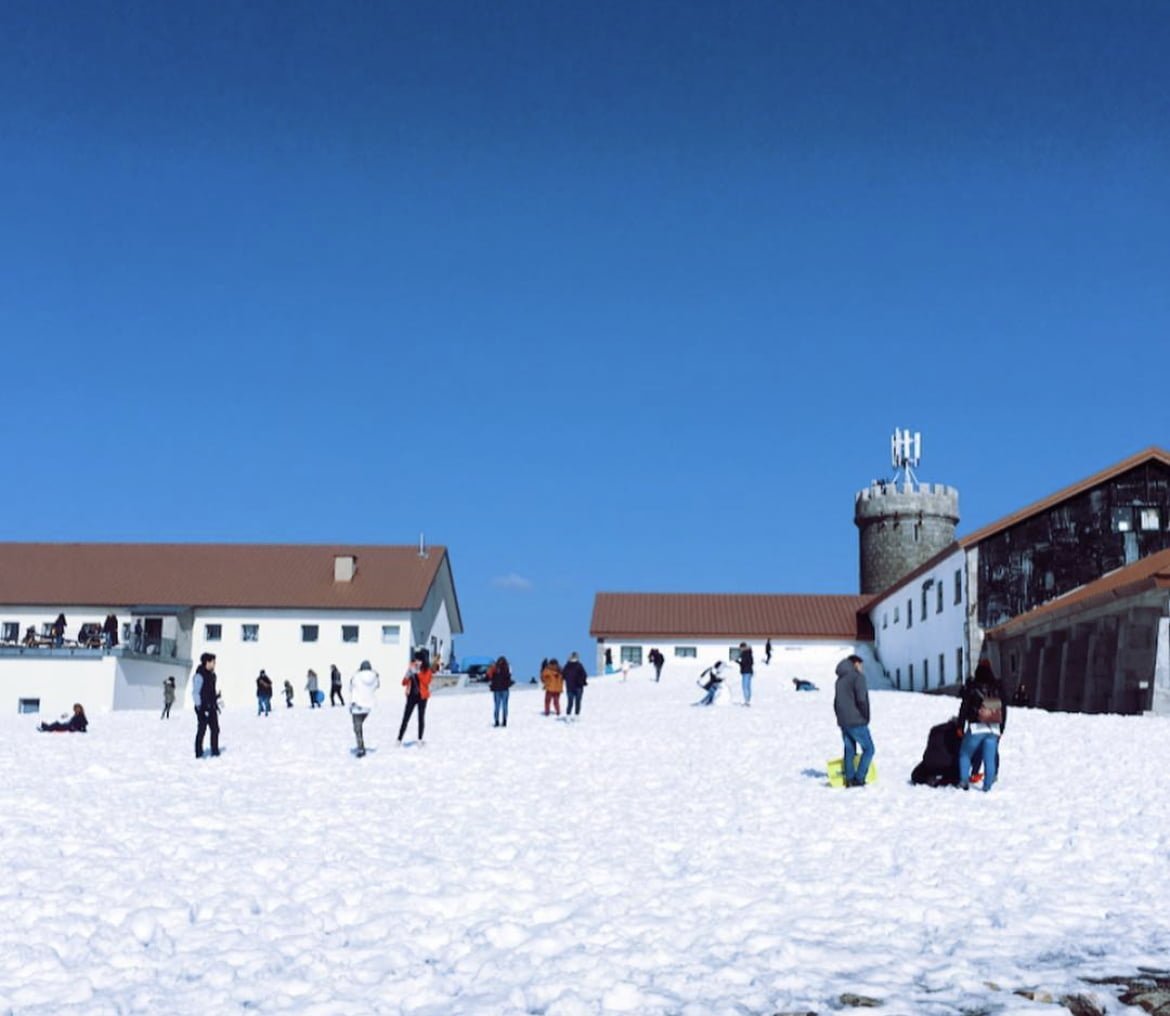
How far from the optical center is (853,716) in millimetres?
18250

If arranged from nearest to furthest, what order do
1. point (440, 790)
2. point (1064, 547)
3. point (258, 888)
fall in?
point (258, 888), point (440, 790), point (1064, 547)

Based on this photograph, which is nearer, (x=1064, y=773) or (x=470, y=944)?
(x=470, y=944)

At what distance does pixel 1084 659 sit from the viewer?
39.4 meters

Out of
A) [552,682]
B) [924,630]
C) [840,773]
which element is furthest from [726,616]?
[840,773]

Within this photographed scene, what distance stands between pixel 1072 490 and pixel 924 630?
1073 centimetres

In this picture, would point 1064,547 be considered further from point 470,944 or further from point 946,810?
point 470,944

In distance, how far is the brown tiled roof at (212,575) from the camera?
6825 cm

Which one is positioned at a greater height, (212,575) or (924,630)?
(212,575)

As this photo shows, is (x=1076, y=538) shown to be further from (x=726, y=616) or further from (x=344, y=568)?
(x=344, y=568)

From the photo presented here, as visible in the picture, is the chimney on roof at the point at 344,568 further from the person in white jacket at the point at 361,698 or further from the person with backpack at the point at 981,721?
the person with backpack at the point at 981,721

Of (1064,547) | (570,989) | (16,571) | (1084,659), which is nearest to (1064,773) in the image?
(570,989)

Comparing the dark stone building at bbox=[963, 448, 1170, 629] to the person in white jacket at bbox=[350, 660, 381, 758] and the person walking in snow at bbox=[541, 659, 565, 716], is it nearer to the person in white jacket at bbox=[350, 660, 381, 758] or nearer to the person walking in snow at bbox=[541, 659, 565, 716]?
the person walking in snow at bbox=[541, 659, 565, 716]

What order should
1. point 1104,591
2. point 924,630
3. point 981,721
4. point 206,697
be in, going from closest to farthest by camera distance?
point 981,721, point 206,697, point 1104,591, point 924,630

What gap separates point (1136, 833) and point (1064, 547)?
35.6m
